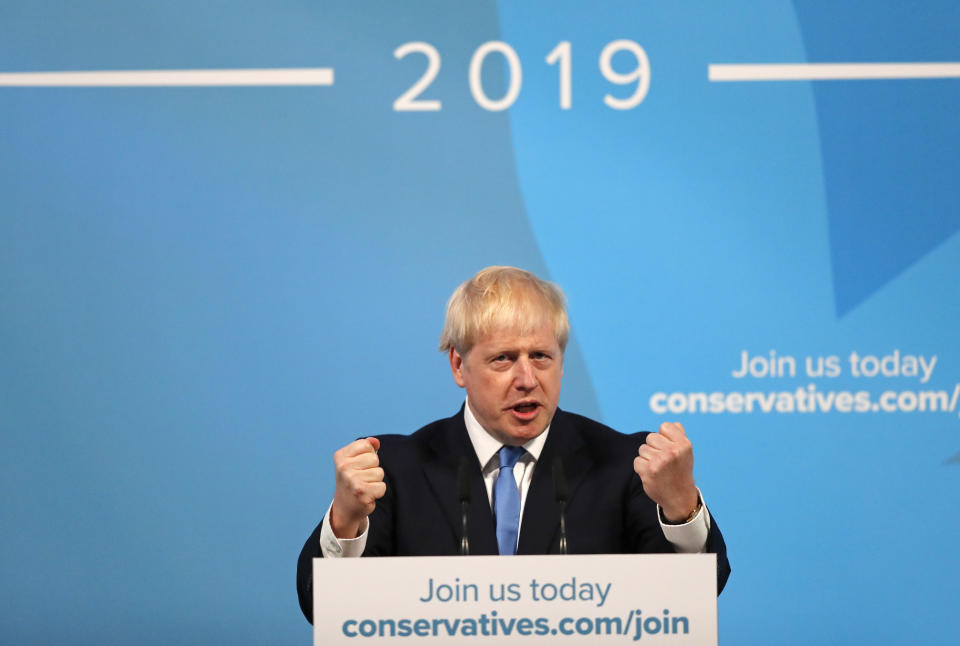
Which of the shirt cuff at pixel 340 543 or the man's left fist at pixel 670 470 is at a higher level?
the man's left fist at pixel 670 470

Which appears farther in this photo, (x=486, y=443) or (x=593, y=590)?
(x=486, y=443)

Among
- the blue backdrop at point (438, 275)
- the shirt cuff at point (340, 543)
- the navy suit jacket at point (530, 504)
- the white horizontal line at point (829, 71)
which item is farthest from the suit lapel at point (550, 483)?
the white horizontal line at point (829, 71)

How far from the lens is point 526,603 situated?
5.32 feet

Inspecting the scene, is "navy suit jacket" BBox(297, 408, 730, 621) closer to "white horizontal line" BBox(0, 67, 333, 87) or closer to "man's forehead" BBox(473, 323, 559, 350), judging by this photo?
"man's forehead" BBox(473, 323, 559, 350)

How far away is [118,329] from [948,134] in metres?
2.82

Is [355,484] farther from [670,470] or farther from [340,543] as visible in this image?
[670,470]

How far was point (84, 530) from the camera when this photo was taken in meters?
3.33

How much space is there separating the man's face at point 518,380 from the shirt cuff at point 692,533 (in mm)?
391

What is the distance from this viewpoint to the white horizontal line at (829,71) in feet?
10.9

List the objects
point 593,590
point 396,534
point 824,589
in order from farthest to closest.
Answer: point 824,589 < point 396,534 < point 593,590

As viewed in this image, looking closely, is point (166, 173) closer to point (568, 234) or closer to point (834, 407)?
point (568, 234)

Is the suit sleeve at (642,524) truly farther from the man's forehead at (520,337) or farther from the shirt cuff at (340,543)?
the shirt cuff at (340,543)

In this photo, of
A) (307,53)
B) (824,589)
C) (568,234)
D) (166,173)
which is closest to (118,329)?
(166,173)

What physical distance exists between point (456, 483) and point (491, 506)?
94 millimetres
